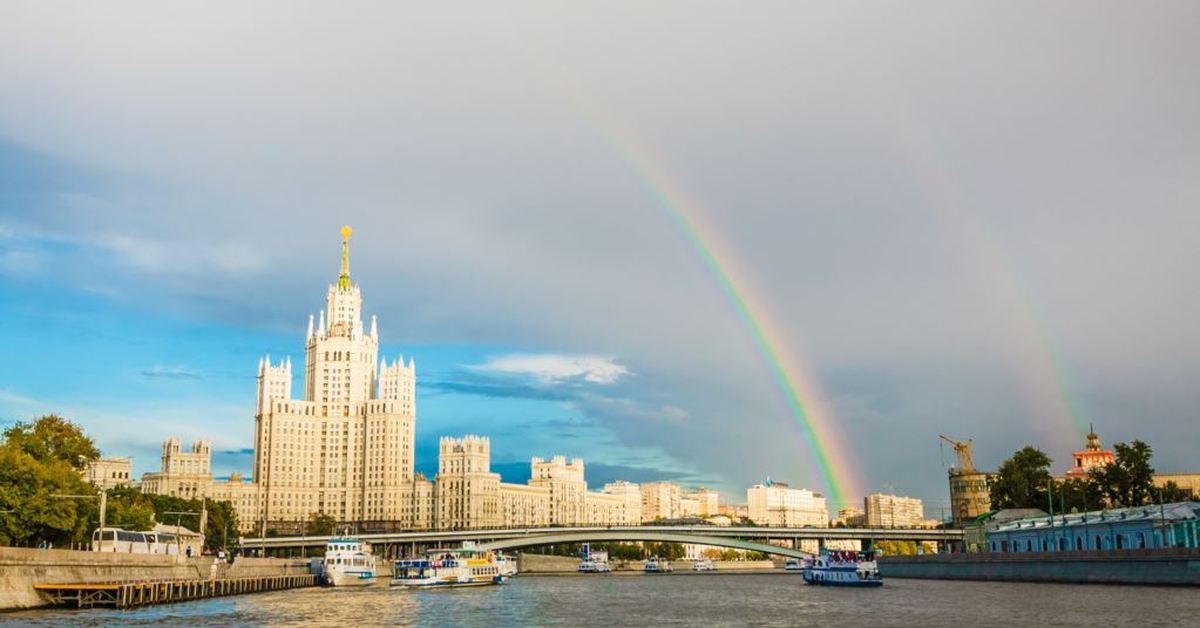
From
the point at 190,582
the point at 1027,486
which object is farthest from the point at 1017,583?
the point at 190,582

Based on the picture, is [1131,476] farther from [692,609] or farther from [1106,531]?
[692,609]

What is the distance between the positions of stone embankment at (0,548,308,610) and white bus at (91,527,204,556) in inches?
109

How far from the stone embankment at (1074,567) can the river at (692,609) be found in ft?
10.6

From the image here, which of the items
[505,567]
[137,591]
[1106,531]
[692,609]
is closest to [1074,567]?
[1106,531]

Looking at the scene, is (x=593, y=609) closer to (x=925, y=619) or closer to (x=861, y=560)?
(x=925, y=619)

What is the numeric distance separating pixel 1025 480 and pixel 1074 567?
48.8 meters

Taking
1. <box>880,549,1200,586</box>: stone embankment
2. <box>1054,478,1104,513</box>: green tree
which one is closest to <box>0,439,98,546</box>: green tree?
<box>880,549,1200,586</box>: stone embankment

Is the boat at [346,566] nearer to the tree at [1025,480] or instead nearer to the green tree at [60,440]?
the green tree at [60,440]

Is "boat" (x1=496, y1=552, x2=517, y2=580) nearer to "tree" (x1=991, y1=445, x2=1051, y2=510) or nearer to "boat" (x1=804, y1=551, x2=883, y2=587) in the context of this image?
"boat" (x1=804, y1=551, x2=883, y2=587)

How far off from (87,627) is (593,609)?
45.1 metres

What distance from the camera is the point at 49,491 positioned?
93875 millimetres

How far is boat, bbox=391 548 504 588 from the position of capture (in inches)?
5251

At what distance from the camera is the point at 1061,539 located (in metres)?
129

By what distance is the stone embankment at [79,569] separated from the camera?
70.1 meters
